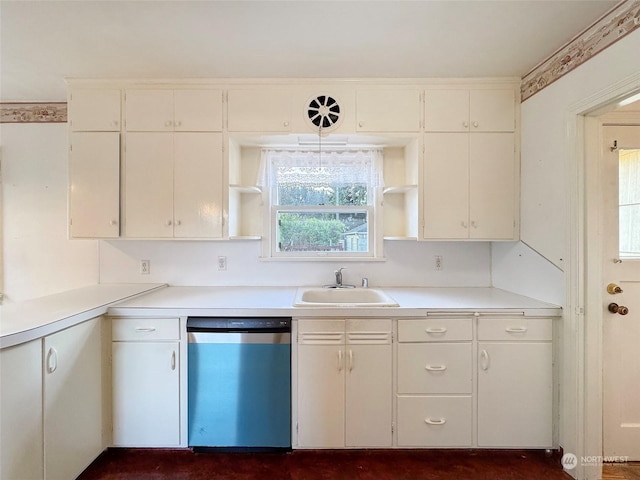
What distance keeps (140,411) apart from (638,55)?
3143 millimetres

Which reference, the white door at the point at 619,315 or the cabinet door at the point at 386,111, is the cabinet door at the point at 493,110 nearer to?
the cabinet door at the point at 386,111

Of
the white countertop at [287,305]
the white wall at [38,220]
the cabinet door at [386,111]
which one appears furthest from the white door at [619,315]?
the white wall at [38,220]

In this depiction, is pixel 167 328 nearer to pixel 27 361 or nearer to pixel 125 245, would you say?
pixel 27 361

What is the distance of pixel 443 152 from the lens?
2.16 m

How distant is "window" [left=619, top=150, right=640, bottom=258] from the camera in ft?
5.87

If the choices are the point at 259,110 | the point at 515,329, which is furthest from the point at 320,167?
the point at 515,329

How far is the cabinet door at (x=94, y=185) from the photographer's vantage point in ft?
7.00

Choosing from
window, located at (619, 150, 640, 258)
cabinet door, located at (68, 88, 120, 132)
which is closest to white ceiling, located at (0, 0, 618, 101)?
cabinet door, located at (68, 88, 120, 132)

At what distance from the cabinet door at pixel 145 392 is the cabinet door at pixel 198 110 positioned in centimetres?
148

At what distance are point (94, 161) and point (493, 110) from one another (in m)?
2.86

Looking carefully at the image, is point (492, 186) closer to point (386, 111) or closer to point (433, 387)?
point (386, 111)

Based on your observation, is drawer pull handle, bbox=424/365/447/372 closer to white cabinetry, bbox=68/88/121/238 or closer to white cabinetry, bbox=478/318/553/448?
white cabinetry, bbox=478/318/553/448

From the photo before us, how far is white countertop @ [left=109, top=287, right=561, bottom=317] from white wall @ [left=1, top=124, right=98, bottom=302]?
0.95 m

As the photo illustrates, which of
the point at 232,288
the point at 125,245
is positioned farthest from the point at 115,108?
the point at 232,288
